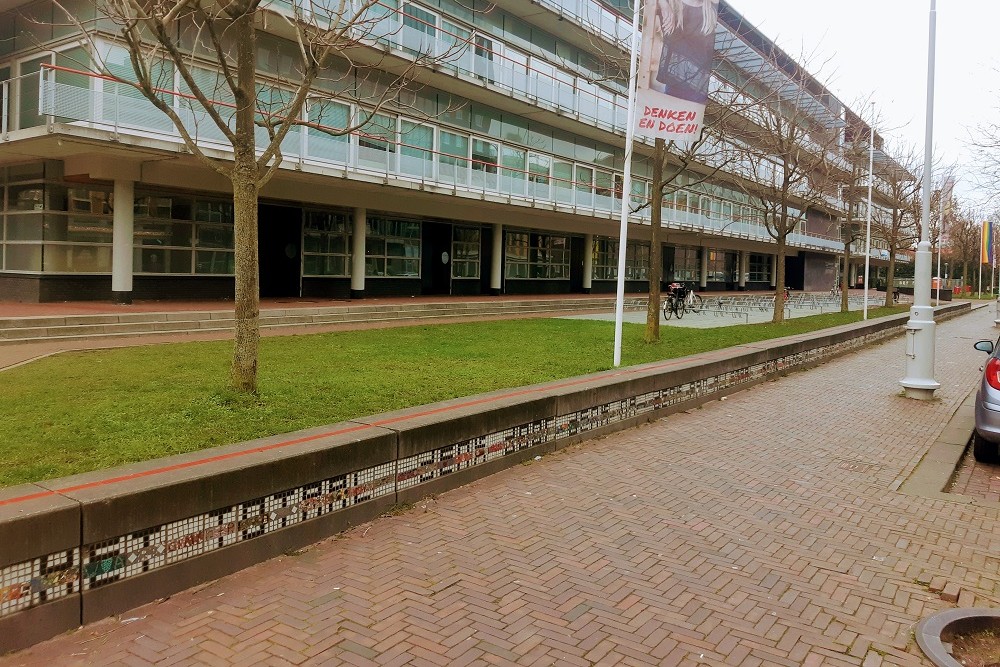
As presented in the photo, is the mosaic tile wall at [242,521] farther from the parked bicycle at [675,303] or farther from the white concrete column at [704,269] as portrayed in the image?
the white concrete column at [704,269]

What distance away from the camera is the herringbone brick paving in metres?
3.53

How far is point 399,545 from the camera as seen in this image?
15.9 ft

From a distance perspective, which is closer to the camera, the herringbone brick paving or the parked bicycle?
the herringbone brick paving

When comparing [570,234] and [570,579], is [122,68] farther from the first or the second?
[570,234]

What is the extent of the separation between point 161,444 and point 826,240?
64.3 meters

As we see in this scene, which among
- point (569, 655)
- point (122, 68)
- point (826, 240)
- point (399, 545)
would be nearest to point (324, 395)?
point (399, 545)

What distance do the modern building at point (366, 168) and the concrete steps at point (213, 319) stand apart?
12.4ft

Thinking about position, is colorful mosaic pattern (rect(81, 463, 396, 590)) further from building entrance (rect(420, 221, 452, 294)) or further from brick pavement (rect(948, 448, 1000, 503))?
building entrance (rect(420, 221, 452, 294))

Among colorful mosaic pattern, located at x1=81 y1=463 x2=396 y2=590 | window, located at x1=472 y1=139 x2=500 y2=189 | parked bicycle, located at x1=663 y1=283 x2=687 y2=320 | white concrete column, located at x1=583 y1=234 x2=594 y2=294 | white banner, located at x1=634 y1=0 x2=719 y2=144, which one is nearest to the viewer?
colorful mosaic pattern, located at x1=81 y1=463 x2=396 y2=590

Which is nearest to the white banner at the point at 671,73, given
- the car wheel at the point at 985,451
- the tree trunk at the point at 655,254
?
the tree trunk at the point at 655,254

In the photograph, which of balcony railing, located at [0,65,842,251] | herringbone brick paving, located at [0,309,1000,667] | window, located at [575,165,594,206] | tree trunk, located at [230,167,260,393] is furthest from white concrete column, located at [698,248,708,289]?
tree trunk, located at [230,167,260,393]

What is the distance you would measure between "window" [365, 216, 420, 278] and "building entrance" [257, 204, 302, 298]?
9.60ft

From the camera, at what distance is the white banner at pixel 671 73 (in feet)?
38.2

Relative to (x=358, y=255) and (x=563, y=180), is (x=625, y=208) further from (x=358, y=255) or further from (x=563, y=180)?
(x=563, y=180)
